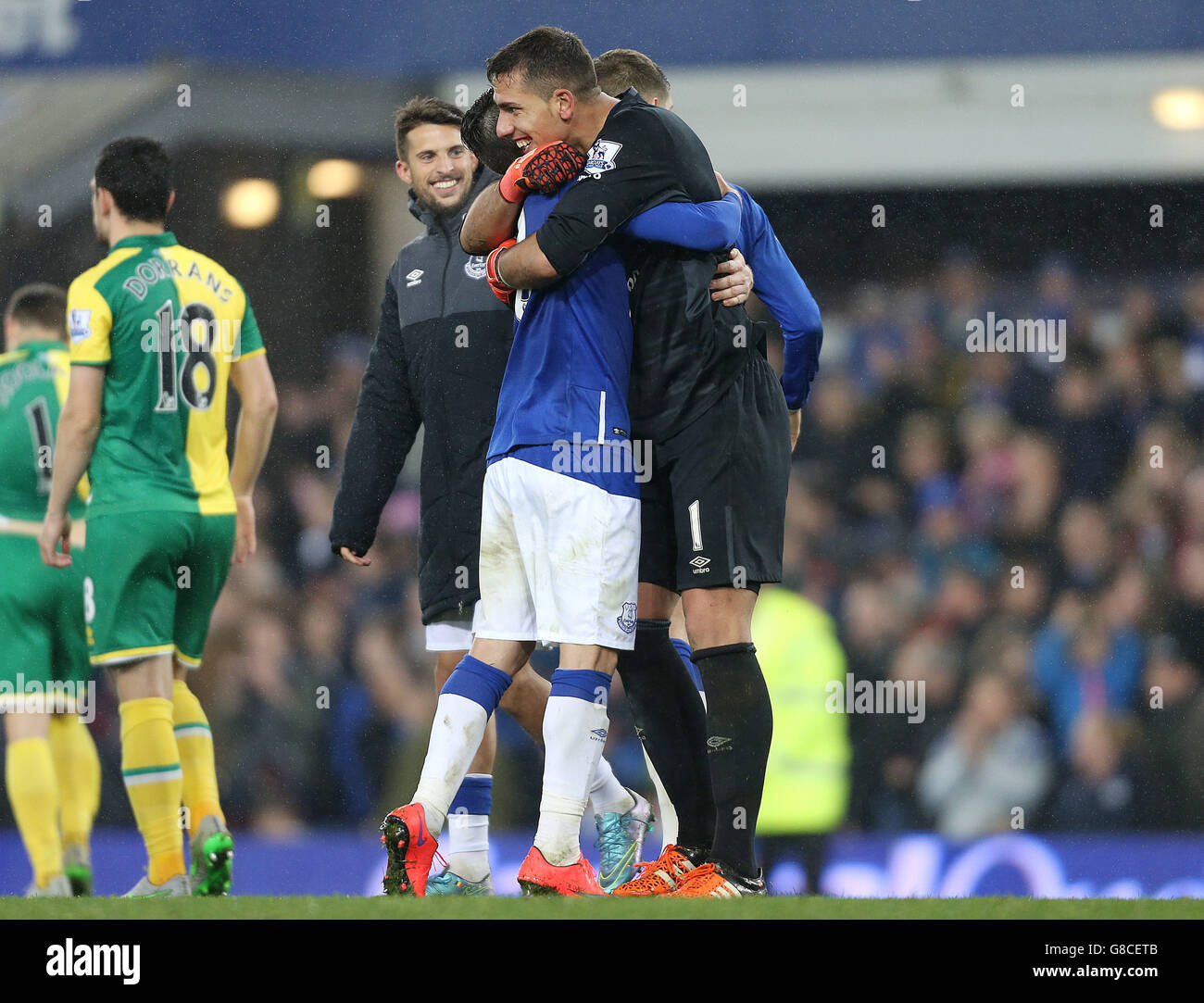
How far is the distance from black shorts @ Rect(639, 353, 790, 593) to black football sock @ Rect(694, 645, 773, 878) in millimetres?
178

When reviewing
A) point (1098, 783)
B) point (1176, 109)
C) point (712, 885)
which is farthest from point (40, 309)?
point (1176, 109)

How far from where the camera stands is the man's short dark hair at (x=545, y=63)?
11.9 feet

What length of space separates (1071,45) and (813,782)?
114 inches

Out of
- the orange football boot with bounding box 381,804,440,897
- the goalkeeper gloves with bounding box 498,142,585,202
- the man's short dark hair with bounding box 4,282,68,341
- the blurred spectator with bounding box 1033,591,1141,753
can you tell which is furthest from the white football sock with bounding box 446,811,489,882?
the blurred spectator with bounding box 1033,591,1141,753

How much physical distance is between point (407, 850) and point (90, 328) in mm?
1813

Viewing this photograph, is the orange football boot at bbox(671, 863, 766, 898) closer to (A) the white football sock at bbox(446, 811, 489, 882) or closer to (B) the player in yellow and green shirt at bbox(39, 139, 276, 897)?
(A) the white football sock at bbox(446, 811, 489, 882)

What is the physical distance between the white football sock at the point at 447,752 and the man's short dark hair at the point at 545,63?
4.35 feet

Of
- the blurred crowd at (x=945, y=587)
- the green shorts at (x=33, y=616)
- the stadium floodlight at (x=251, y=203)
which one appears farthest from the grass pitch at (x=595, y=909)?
the stadium floodlight at (x=251, y=203)

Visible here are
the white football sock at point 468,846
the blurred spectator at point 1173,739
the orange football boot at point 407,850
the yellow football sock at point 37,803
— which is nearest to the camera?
the orange football boot at point 407,850

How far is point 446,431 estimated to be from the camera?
14.2 ft

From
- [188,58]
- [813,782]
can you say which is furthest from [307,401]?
[813,782]

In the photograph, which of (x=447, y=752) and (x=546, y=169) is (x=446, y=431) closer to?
(x=546, y=169)

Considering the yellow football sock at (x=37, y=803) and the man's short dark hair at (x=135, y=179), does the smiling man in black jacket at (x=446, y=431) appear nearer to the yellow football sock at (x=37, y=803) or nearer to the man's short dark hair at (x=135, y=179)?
the man's short dark hair at (x=135, y=179)
